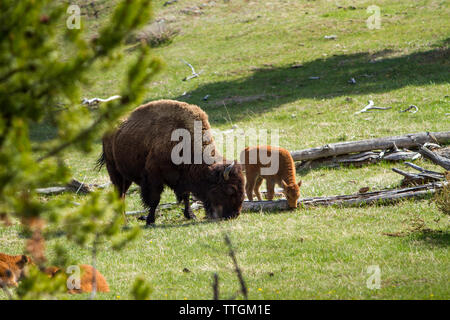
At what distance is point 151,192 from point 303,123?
1029 cm

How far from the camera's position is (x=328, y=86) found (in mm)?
25391

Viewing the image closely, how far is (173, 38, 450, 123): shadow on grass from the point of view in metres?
23.8

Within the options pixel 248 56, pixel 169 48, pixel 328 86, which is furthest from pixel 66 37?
pixel 169 48

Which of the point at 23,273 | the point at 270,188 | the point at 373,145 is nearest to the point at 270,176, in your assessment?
the point at 270,188

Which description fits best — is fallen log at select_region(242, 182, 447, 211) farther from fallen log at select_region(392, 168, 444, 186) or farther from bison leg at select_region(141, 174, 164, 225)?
bison leg at select_region(141, 174, 164, 225)

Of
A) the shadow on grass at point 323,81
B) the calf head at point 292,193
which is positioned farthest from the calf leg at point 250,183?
the shadow on grass at point 323,81

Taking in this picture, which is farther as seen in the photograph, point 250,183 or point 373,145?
point 373,145

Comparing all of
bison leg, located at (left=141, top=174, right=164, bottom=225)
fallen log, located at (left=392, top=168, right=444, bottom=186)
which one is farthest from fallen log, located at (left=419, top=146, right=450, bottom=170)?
bison leg, located at (left=141, top=174, right=164, bottom=225)

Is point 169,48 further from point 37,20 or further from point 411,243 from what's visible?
point 37,20

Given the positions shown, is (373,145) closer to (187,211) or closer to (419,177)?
(419,177)

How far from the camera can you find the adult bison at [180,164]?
37.0ft

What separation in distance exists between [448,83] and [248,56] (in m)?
13.2

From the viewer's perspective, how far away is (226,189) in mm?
11195

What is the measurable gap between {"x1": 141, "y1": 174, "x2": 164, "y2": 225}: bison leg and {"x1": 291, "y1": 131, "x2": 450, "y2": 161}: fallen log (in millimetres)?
4952
